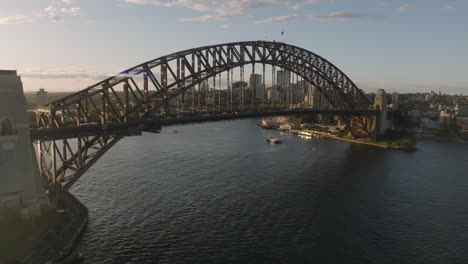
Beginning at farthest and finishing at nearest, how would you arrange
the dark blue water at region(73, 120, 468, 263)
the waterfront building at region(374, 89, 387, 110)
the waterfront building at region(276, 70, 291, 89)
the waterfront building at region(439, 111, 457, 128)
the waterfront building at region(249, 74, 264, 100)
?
1. the waterfront building at region(439, 111, 457, 128)
2. the waterfront building at region(374, 89, 387, 110)
3. the waterfront building at region(276, 70, 291, 89)
4. the waterfront building at region(249, 74, 264, 100)
5. the dark blue water at region(73, 120, 468, 263)

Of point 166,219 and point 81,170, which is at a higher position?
point 81,170

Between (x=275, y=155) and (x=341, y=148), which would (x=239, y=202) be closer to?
(x=275, y=155)

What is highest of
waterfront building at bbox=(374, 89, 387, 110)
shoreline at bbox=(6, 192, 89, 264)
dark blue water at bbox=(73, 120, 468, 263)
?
waterfront building at bbox=(374, 89, 387, 110)

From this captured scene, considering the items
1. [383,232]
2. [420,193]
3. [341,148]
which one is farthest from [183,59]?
[341,148]

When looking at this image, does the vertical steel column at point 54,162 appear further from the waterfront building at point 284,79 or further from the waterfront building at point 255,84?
the waterfront building at point 284,79

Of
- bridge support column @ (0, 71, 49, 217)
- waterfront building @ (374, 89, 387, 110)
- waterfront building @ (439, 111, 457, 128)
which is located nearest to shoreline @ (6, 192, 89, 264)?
bridge support column @ (0, 71, 49, 217)

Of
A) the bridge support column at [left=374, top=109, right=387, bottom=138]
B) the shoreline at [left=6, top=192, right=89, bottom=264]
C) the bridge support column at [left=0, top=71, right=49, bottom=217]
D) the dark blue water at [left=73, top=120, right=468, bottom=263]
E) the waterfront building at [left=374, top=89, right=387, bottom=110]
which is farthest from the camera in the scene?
the waterfront building at [left=374, top=89, right=387, bottom=110]

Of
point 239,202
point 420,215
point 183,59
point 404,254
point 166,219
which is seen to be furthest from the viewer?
point 183,59

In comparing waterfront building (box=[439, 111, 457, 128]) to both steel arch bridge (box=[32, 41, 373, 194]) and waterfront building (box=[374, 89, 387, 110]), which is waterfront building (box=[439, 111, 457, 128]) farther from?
steel arch bridge (box=[32, 41, 373, 194])

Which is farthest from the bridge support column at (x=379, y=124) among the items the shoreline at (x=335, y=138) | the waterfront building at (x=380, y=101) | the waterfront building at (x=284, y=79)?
the waterfront building at (x=284, y=79)
